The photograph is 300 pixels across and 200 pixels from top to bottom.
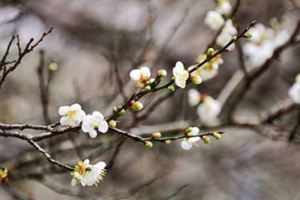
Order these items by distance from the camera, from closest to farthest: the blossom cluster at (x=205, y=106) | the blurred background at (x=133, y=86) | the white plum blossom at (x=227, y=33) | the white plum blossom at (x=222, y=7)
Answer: the white plum blossom at (x=227, y=33) < the white plum blossom at (x=222, y=7) < the blossom cluster at (x=205, y=106) < the blurred background at (x=133, y=86)

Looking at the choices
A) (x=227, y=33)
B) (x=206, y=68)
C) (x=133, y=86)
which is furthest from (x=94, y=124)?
(x=133, y=86)

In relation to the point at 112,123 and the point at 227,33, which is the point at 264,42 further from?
the point at 112,123

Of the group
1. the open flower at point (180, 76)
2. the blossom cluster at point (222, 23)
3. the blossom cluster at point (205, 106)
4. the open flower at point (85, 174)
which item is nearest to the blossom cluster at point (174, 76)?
the open flower at point (180, 76)

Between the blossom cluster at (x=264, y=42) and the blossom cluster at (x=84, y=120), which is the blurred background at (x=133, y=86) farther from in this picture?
the blossom cluster at (x=84, y=120)

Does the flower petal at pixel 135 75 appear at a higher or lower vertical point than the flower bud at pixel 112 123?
higher

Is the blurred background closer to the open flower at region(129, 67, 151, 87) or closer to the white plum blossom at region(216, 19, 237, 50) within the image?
the white plum blossom at region(216, 19, 237, 50)

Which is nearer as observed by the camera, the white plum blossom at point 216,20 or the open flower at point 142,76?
the open flower at point 142,76

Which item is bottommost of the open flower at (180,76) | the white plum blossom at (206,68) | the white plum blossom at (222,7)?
the open flower at (180,76)
